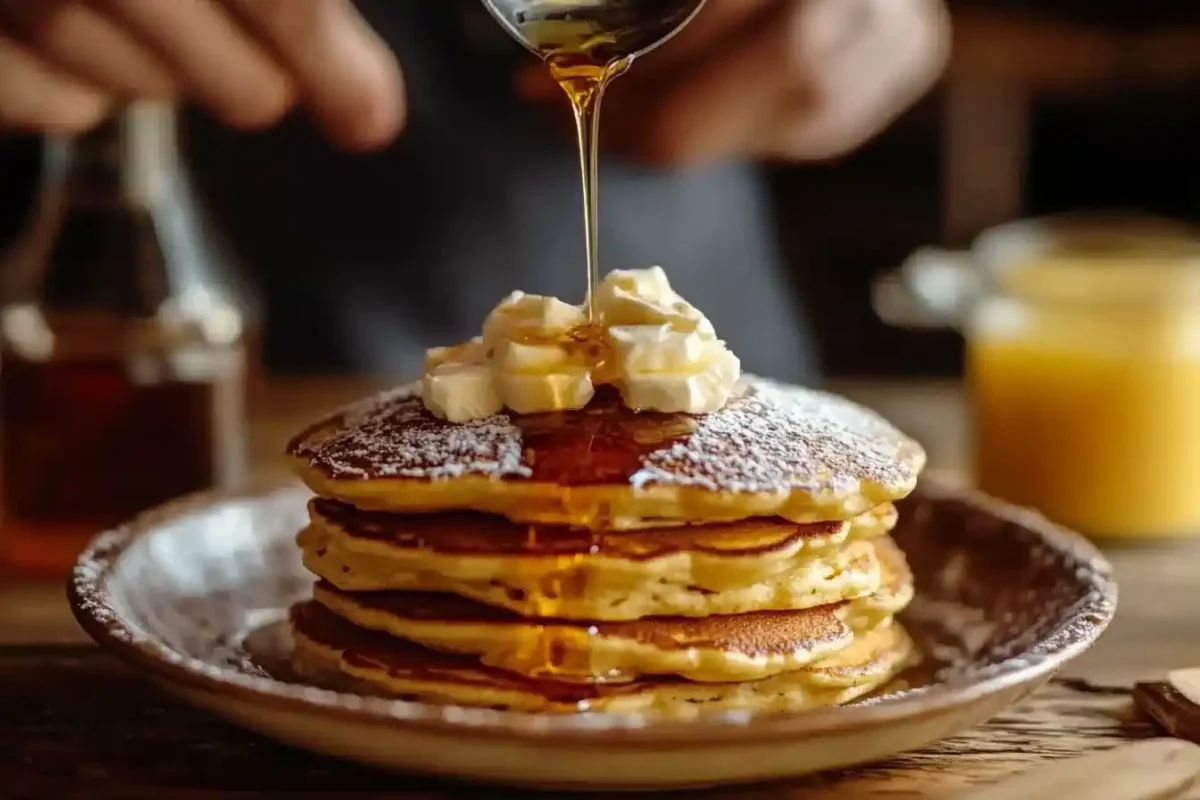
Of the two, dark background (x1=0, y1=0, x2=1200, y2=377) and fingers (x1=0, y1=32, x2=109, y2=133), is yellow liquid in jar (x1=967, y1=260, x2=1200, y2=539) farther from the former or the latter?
dark background (x1=0, y1=0, x2=1200, y2=377)

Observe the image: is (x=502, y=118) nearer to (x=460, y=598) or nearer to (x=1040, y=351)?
A: (x=1040, y=351)

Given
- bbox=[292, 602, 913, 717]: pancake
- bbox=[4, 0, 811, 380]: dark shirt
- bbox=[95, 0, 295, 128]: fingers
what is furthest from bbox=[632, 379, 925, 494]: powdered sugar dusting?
bbox=[4, 0, 811, 380]: dark shirt

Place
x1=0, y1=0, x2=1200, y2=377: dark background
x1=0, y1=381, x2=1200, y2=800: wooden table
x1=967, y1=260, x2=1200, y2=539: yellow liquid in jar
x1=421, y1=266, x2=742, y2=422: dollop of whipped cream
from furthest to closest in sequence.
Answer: x1=0, y1=0, x2=1200, y2=377: dark background → x1=967, y1=260, x2=1200, y2=539: yellow liquid in jar → x1=421, y1=266, x2=742, y2=422: dollop of whipped cream → x1=0, y1=381, x2=1200, y2=800: wooden table

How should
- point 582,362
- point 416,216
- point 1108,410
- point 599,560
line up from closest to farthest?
point 599,560
point 582,362
point 1108,410
point 416,216

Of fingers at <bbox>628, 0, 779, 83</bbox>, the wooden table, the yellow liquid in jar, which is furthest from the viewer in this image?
fingers at <bbox>628, 0, 779, 83</bbox>

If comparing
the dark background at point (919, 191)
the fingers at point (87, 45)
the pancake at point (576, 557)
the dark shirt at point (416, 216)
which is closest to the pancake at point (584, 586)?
the pancake at point (576, 557)

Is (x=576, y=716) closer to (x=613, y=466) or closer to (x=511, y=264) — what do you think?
(x=613, y=466)

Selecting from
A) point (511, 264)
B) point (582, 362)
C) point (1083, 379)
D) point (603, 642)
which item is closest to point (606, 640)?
point (603, 642)
